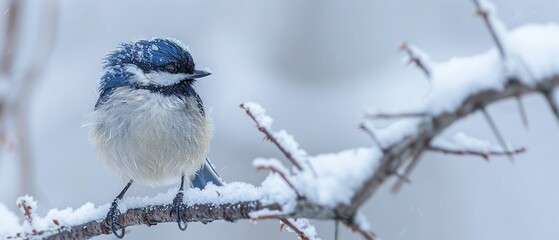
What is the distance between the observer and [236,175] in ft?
24.9

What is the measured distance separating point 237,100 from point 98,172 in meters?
1.75

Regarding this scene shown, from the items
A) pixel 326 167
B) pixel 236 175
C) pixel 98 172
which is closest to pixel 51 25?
pixel 326 167

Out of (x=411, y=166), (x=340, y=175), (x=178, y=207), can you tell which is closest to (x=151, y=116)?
(x=178, y=207)

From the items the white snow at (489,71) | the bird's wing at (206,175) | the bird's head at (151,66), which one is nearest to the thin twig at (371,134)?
the white snow at (489,71)

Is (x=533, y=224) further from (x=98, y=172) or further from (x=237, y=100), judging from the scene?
(x=98, y=172)

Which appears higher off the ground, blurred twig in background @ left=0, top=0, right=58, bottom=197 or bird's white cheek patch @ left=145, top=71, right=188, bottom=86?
blurred twig in background @ left=0, top=0, right=58, bottom=197

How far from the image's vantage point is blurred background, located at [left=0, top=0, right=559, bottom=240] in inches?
306

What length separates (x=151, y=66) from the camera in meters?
3.38

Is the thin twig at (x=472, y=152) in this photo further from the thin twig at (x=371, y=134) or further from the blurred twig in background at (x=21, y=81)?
the blurred twig in background at (x=21, y=81)

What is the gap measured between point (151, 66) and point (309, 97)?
520cm

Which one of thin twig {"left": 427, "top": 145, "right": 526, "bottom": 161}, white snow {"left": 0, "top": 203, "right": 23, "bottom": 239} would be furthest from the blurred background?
thin twig {"left": 427, "top": 145, "right": 526, "bottom": 161}

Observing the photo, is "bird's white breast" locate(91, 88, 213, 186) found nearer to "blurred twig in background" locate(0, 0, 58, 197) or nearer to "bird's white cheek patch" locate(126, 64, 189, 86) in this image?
"bird's white cheek patch" locate(126, 64, 189, 86)

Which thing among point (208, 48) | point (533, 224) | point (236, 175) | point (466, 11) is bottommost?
point (533, 224)

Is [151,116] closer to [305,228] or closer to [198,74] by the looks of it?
[198,74]
